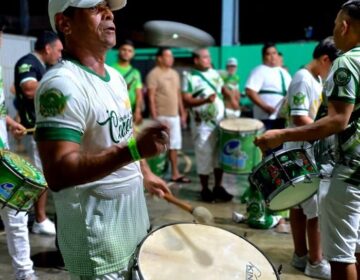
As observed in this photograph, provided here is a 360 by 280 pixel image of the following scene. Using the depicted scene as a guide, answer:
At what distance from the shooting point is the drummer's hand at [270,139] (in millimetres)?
2773

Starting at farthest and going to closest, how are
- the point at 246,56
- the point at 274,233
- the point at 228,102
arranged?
the point at 246,56
the point at 228,102
the point at 274,233

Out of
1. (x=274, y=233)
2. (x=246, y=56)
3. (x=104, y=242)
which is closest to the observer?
(x=104, y=242)

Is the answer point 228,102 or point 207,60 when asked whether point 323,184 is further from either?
point 228,102

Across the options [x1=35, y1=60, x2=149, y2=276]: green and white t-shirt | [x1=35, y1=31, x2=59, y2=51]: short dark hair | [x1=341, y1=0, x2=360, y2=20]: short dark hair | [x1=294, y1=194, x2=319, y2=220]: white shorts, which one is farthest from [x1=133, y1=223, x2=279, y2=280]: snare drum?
[x1=35, y1=31, x2=59, y2=51]: short dark hair

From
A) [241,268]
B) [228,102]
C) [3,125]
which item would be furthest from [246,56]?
[241,268]

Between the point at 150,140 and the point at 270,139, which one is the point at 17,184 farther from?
the point at 150,140

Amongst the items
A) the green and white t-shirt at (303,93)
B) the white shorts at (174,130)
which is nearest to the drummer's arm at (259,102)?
the white shorts at (174,130)

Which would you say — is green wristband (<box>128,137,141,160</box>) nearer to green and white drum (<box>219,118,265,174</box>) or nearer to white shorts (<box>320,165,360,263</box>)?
white shorts (<box>320,165,360,263</box>)

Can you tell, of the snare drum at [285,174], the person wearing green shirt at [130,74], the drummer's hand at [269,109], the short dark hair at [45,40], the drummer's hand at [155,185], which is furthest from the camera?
the person wearing green shirt at [130,74]

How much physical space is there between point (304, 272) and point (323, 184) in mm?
1310

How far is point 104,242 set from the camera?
1860 mm

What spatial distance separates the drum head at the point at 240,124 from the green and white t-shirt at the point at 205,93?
0.81ft

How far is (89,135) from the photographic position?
6.00 ft

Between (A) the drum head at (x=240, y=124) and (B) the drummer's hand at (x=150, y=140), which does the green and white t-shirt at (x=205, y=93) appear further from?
→ (B) the drummer's hand at (x=150, y=140)
